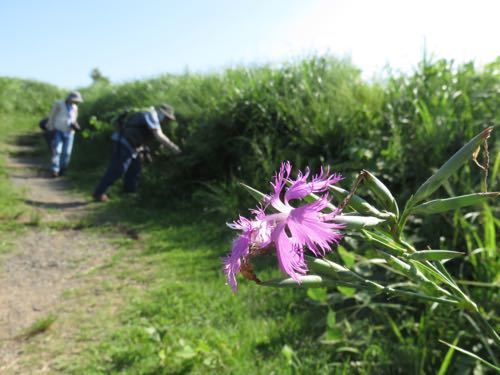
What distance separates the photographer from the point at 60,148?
877 cm

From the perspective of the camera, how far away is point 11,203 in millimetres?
6316

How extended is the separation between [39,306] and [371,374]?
2431 millimetres

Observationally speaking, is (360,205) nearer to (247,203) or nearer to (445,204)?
(445,204)

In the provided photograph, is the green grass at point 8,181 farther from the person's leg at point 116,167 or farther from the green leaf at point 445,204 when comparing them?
the green leaf at point 445,204

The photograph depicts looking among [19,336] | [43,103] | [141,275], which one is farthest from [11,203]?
[43,103]

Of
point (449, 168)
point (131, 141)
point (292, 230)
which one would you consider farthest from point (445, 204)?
point (131, 141)

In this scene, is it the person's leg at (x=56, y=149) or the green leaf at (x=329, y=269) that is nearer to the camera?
the green leaf at (x=329, y=269)

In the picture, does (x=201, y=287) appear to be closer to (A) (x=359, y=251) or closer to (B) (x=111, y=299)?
(B) (x=111, y=299)

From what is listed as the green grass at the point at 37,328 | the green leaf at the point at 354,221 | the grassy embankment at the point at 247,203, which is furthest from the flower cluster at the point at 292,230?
the green grass at the point at 37,328

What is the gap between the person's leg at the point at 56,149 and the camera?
8523mm

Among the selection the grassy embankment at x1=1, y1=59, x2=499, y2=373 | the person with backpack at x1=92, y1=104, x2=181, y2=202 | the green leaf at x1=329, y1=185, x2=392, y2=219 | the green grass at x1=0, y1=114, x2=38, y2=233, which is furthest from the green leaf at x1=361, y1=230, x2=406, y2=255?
the person with backpack at x1=92, y1=104, x2=181, y2=202

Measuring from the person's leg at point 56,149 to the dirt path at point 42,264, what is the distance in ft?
4.87

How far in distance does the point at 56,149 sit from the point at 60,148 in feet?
0.47

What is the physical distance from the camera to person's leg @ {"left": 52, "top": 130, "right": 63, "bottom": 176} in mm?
8523
